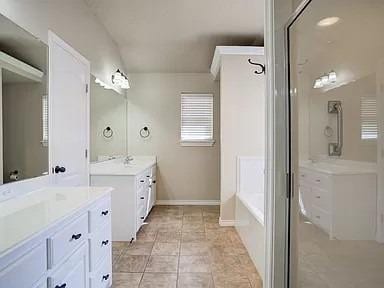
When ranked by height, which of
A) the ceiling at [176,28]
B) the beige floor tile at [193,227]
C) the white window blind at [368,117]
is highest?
the ceiling at [176,28]

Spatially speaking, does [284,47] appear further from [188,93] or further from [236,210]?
[188,93]

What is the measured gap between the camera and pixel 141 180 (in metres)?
4.18

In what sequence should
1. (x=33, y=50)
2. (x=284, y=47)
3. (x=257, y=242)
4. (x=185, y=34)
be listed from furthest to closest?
(x=185, y=34) → (x=257, y=242) → (x=33, y=50) → (x=284, y=47)

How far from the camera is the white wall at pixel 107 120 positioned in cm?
388

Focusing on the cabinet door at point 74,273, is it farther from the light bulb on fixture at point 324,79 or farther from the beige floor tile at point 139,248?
the light bulb on fixture at point 324,79

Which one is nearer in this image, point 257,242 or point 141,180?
point 257,242

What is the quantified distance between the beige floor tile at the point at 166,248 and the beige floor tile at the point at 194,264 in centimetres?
19

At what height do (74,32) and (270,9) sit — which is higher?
(74,32)

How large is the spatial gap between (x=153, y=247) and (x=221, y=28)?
2.95 metres

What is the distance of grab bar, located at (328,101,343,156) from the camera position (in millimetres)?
1449

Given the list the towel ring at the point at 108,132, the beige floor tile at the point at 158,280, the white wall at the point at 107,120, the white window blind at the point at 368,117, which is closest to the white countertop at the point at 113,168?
the white wall at the point at 107,120

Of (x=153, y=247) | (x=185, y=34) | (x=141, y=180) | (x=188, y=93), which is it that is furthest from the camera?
(x=188, y=93)

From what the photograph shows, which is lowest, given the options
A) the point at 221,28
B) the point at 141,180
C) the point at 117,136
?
the point at 141,180

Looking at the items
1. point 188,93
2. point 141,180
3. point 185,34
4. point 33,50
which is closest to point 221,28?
point 185,34
